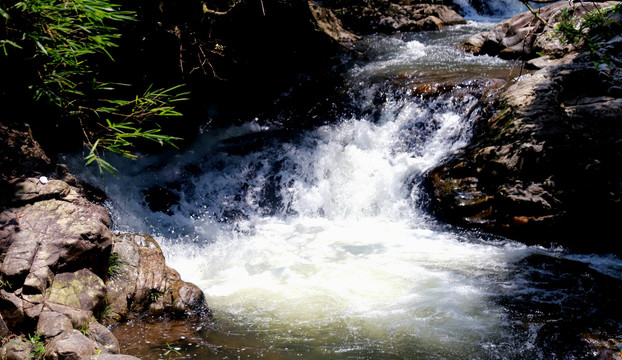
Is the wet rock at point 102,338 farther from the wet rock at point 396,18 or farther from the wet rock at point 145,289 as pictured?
the wet rock at point 396,18

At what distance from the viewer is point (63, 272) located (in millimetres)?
2928

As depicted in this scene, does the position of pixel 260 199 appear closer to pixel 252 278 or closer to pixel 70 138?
pixel 252 278

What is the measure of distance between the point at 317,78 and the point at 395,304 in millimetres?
5736

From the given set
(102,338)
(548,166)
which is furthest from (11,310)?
(548,166)

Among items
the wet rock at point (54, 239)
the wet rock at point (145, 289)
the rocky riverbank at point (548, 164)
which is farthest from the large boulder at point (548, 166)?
the wet rock at point (54, 239)

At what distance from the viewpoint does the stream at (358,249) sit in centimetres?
322

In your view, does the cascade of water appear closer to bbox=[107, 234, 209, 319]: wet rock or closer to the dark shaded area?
the dark shaded area

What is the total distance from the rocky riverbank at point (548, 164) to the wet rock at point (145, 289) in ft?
11.8

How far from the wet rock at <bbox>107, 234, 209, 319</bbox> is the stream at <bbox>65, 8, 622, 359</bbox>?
232mm

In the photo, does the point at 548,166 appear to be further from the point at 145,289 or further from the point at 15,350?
the point at 15,350

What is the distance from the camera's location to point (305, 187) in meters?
6.60

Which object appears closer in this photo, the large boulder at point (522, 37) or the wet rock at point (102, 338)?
the wet rock at point (102, 338)

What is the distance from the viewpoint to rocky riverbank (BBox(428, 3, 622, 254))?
4812mm

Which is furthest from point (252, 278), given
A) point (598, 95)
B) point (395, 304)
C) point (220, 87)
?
point (598, 95)
